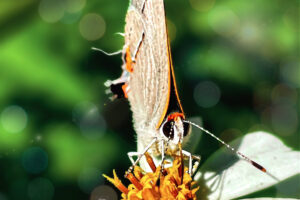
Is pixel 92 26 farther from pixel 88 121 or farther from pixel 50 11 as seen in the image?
pixel 88 121

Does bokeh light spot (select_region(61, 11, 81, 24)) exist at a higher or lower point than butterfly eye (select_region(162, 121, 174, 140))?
higher

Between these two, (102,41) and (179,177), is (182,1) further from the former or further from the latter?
(179,177)

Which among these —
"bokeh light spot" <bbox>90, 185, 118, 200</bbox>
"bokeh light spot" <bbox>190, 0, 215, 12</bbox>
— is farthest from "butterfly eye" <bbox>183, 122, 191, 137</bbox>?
"bokeh light spot" <bbox>190, 0, 215, 12</bbox>

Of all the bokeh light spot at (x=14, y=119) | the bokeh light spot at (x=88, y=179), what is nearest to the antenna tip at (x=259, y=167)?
the bokeh light spot at (x=88, y=179)

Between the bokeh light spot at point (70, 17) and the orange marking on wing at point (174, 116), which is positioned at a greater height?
the bokeh light spot at point (70, 17)

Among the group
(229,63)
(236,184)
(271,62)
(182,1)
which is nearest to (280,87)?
(271,62)

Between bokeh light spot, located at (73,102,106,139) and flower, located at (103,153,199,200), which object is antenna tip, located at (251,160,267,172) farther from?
bokeh light spot, located at (73,102,106,139)

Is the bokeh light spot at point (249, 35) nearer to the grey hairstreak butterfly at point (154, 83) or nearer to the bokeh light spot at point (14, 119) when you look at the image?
the grey hairstreak butterfly at point (154, 83)
